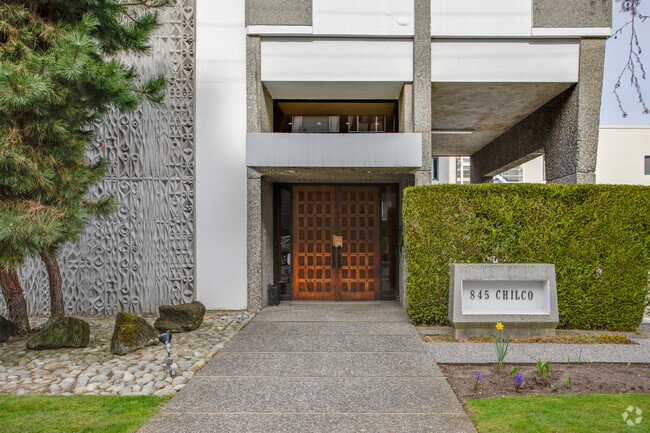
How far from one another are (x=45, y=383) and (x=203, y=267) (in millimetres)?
3614

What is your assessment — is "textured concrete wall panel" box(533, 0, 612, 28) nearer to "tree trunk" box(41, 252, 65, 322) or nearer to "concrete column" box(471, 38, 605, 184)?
"concrete column" box(471, 38, 605, 184)

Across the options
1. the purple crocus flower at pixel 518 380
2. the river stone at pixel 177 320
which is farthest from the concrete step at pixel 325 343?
the purple crocus flower at pixel 518 380

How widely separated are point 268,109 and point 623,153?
2709cm

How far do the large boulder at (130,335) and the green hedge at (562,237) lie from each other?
14.8ft

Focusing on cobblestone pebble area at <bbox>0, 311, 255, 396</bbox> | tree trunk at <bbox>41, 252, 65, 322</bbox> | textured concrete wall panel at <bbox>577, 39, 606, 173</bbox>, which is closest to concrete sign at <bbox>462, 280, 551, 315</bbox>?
textured concrete wall panel at <bbox>577, 39, 606, 173</bbox>

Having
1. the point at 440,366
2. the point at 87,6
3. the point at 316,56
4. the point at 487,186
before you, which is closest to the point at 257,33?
the point at 316,56

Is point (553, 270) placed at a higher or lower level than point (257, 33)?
lower

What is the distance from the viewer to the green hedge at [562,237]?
6.48 metres

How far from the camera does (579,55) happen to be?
24.4 feet

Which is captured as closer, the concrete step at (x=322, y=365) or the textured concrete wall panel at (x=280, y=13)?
the concrete step at (x=322, y=365)

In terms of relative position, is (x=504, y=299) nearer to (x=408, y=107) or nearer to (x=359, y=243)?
(x=359, y=243)

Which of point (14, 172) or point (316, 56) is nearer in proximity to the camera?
point (14, 172)

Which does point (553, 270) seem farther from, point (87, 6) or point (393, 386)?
point (87, 6)

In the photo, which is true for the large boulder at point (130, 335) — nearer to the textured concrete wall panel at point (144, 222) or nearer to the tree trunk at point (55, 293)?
the tree trunk at point (55, 293)
